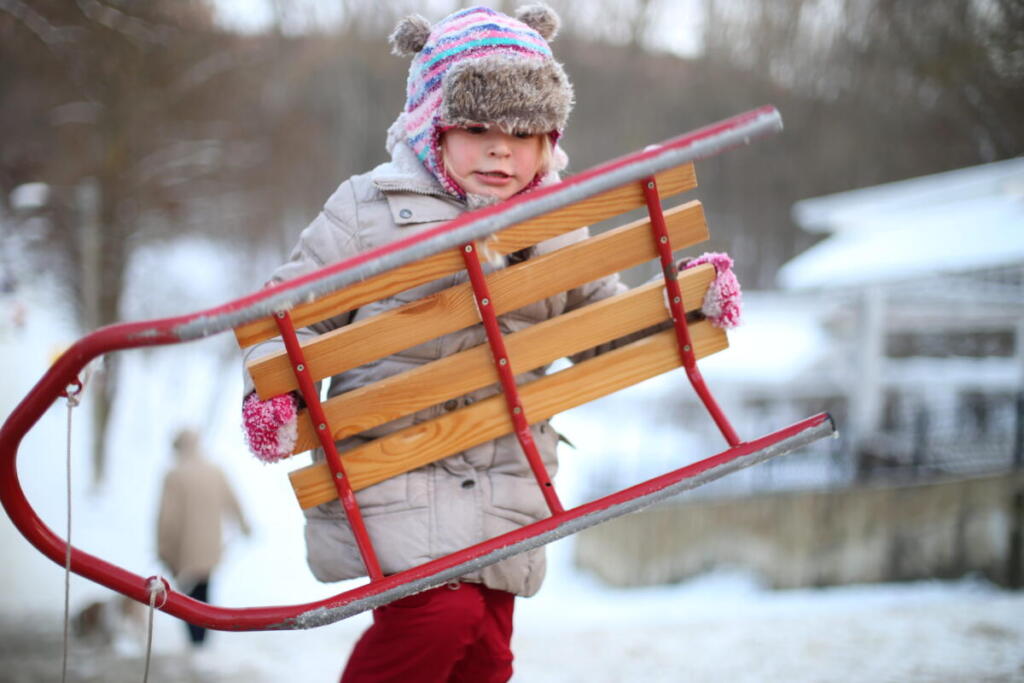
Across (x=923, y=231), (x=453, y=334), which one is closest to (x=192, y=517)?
(x=453, y=334)

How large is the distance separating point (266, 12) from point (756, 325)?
8.88 metres

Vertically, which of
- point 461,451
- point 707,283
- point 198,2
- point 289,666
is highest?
point 198,2

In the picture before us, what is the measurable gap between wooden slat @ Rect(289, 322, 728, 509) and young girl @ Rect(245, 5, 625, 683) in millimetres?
78

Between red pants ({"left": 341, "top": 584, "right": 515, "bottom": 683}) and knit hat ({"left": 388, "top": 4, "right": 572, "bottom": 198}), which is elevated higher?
knit hat ({"left": 388, "top": 4, "right": 572, "bottom": 198})

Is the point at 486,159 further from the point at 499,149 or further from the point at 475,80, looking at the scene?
the point at 475,80

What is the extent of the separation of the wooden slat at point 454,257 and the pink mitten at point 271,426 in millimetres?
136

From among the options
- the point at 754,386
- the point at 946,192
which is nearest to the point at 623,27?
the point at 754,386

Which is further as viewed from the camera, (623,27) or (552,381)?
(623,27)

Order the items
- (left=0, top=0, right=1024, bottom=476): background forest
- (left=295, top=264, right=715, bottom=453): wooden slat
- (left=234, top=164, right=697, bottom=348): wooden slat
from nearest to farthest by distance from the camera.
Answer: (left=234, top=164, right=697, bottom=348): wooden slat → (left=295, top=264, right=715, bottom=453): wooden slat → (left=0, top=0, right=1024, bottom=476): background forest

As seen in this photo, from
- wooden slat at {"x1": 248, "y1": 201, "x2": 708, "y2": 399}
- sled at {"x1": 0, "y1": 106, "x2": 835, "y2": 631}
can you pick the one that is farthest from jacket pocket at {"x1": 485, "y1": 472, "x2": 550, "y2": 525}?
wooden slat at {"x1": 248, "y1": 201, "x2": 708, "y2": 399}

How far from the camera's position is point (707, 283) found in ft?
6.68

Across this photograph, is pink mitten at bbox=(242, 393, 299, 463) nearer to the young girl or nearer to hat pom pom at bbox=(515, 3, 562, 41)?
the young girl

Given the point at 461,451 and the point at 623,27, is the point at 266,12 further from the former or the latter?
the point at 461,451

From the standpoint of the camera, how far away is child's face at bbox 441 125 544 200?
208 cm
